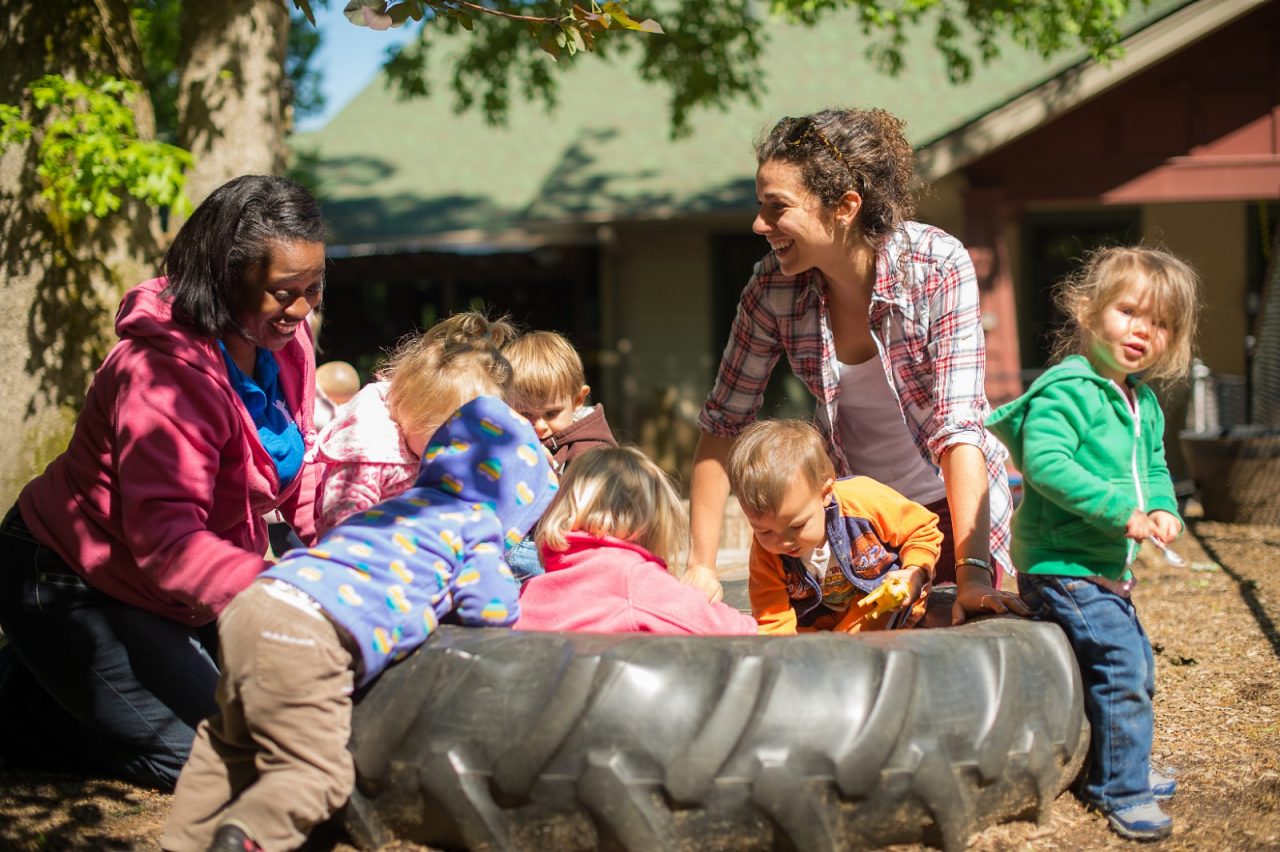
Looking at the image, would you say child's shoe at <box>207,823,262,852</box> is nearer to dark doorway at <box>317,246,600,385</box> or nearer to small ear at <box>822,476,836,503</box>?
small ear at <box>822,476,836,503</box>

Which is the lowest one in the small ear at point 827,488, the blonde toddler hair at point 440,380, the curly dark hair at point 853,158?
the small ear at point 827,488

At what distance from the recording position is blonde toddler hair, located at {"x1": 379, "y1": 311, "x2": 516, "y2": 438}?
3.18 m

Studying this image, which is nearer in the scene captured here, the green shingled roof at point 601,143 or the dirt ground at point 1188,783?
the dirt ground at point 1188,783

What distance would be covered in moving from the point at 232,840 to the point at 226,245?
55.0 inches

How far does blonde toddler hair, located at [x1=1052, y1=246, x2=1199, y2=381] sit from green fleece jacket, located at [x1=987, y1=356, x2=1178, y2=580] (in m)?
0.13

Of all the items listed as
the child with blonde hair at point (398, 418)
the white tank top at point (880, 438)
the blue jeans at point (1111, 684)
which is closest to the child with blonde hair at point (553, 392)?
the child with blonde hair at point (398, 418)

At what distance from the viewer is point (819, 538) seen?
3.22 meters

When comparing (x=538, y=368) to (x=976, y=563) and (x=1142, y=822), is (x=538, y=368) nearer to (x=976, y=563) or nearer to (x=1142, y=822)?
(x=976, y=563)

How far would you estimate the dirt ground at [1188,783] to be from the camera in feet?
8.73

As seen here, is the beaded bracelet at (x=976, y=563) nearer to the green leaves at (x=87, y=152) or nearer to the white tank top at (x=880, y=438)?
the white tank top at (x=880, y=438)

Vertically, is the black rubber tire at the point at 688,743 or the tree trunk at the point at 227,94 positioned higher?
the tree trunk at the point at 227,94

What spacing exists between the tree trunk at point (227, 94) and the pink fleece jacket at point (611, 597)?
4268 millimetres

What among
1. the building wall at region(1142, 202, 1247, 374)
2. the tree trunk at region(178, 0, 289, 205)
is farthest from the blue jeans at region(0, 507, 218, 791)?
the building wall at region(1142, 202, 1247, 374)

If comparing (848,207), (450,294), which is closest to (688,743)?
(848,207)
